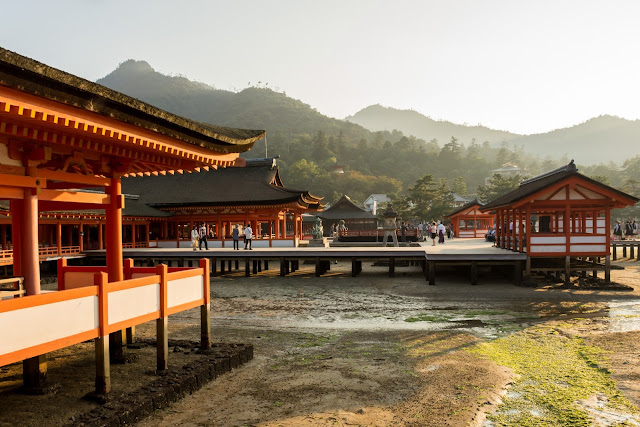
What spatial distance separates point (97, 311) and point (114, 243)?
8.95ft

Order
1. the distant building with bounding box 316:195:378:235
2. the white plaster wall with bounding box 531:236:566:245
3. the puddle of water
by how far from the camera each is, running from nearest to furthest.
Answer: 1. the puddle of water
2. the white plaster wall with bounding box 531:236:566:245
3. the distant building with bounding box 316:195:378:235

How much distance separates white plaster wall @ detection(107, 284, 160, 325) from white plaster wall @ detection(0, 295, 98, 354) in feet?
1.03

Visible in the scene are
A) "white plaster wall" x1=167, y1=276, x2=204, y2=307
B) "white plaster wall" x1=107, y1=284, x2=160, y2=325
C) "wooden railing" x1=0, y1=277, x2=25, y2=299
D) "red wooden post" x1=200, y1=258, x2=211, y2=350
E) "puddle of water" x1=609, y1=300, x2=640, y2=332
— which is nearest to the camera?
"wooden railing" x1=0, y1=277, x2=25, y2=299

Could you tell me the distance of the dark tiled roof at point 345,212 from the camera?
5091 centimetres

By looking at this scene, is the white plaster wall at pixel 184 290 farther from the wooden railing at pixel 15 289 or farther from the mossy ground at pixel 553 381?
the mossy ground at pixel 553 381

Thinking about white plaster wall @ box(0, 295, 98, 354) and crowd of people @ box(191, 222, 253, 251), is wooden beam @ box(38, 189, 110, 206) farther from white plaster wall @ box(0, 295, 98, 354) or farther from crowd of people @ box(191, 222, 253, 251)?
crowd of people @ box(191, 222, 253, 251)

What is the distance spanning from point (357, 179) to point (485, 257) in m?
87.5

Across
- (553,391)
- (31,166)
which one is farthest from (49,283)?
(553,391)

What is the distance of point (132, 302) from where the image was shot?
7.02 meters

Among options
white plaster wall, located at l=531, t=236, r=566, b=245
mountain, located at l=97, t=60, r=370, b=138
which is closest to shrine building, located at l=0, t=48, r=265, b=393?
white plaster wall, located at l=531, t=236, r=566, b=245

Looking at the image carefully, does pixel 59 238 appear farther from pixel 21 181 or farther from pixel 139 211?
pixel 21 181

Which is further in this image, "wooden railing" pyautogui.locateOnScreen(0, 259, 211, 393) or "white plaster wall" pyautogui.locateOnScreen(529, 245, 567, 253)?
"white plaster wall" pyautogui.locateOnScreen(529, 245, 567, 253)

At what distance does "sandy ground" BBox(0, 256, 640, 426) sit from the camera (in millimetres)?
6816

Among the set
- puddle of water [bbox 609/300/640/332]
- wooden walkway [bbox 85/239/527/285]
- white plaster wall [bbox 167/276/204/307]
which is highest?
white plaster wall [bbox 167/276/204/307]
